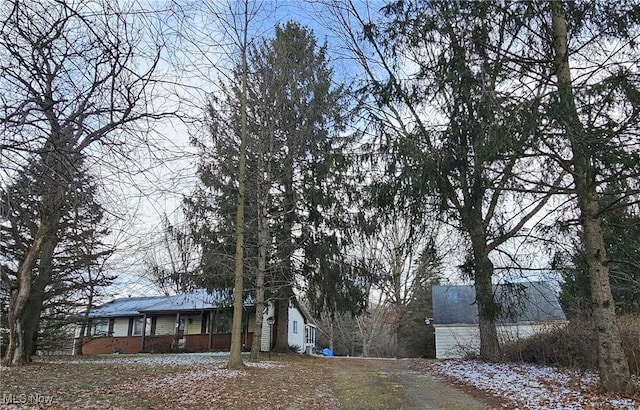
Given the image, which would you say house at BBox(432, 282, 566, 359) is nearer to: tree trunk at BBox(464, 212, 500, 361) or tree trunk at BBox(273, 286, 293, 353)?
tree trunk at BBox(464, 212, 500, 361)

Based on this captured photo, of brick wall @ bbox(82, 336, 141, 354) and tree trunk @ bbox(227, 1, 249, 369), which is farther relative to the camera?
brick wall @ bbox(82, 336, 141, 354)

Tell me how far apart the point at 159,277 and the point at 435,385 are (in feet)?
31.4

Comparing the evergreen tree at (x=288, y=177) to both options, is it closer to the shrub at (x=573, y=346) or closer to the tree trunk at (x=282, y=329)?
the tree trunk at (x=282, y=329)

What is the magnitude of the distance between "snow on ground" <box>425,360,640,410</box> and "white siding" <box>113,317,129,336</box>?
20.3m

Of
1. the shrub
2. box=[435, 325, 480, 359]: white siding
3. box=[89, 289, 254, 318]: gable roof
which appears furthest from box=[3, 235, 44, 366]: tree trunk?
box=[435, 325, 480, 359]: white siding

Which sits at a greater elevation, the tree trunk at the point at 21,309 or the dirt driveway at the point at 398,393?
the tree trunk at the point at 21,309

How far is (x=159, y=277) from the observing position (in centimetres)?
1434

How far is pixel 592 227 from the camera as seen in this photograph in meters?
7.20

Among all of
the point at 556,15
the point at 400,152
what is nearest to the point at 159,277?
the point at 400,152

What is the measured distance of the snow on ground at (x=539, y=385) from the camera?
236 inches

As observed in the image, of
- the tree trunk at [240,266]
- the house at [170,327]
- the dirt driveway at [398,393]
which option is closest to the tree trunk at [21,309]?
the tree trunk at [240,266]

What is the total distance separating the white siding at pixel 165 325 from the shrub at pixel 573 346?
18.6m

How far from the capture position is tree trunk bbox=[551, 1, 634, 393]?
20.5ft

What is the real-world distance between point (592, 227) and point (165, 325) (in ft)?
74.6
